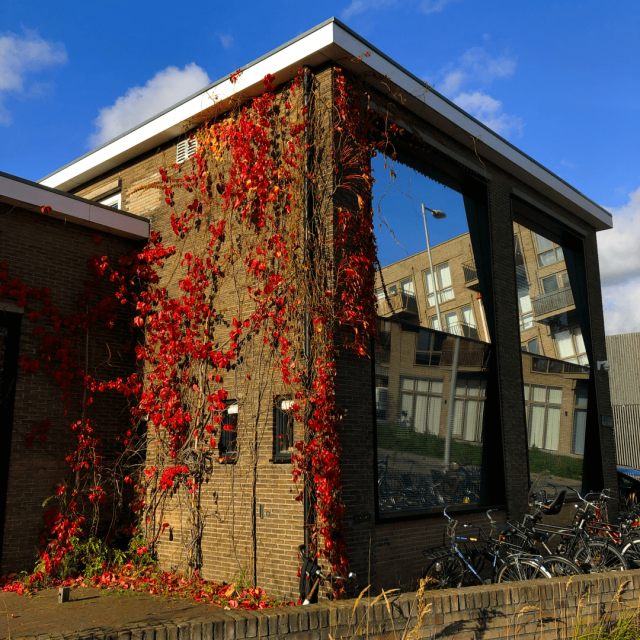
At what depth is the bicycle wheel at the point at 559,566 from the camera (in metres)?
6.93

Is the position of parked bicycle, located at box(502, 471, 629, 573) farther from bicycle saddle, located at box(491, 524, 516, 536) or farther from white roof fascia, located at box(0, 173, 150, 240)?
white roof fascia, located at box(0, 173, 150, 240)

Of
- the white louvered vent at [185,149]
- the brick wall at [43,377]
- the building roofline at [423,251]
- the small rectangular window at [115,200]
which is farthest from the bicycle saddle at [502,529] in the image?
the small rectangular window at [115,200]

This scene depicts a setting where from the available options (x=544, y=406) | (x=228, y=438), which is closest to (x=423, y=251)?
(x=228, y=438)

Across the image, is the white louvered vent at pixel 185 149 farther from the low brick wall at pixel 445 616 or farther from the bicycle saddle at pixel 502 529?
the low brick wall at pixel 445 616

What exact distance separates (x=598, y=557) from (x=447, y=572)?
82.4 inches

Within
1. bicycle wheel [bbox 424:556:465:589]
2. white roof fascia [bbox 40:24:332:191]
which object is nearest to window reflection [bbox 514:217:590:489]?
bicycle wheel [bbox 424:556:465:589]

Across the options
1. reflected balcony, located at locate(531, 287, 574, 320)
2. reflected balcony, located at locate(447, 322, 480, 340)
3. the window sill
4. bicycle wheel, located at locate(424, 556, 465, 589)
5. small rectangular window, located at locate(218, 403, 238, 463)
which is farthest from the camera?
reflected balcony, located at locate(531, 287, 574, 320)

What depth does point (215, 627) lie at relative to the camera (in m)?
3.88

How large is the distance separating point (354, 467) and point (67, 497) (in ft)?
14.7

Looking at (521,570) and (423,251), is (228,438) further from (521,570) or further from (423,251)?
(423,251)

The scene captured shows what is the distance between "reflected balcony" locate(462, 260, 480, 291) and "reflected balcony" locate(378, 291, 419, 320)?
1688mm

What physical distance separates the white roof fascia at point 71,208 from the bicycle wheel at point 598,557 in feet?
27.3

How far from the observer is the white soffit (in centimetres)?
842

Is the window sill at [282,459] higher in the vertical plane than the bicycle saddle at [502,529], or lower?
higher
